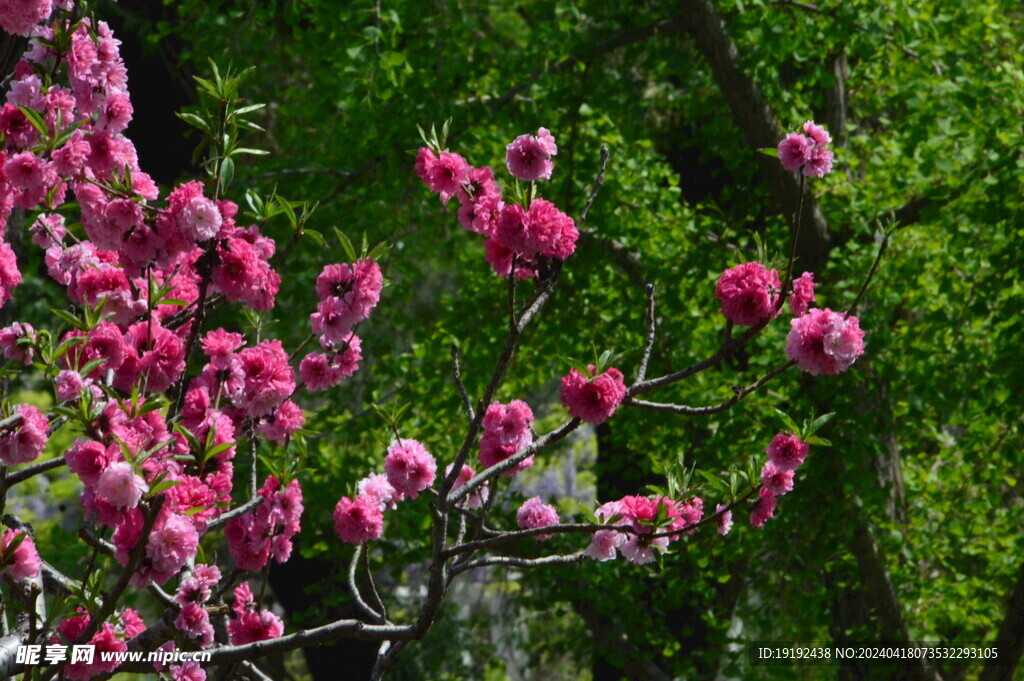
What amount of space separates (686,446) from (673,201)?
A: 1.31 m

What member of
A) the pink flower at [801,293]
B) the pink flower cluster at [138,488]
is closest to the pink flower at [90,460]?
the pink flower cluster at [138,488]

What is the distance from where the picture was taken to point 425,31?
6.03 m

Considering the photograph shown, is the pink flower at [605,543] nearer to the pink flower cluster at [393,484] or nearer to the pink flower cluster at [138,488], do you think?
the pink flower cluster at [393,484]

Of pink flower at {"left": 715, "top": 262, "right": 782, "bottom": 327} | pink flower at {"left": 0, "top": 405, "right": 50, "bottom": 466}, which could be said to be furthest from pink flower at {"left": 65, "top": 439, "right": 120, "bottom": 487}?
pink flower at {"left": 715, "top": 262, "right": 782, "bottom": 327}

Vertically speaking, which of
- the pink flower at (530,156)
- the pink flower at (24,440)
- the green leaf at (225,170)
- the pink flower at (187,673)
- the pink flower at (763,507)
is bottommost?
the pink flower at (187,673)

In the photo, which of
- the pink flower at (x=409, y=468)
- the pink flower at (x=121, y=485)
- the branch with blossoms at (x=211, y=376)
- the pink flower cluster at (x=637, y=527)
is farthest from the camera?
the pink flower at (x=409, y=468)

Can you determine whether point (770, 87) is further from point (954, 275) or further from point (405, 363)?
point (405, 363)

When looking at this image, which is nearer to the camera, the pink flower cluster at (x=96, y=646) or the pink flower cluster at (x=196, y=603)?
the pink flower cluster at (x=96, y=646)

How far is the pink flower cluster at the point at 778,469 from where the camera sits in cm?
273

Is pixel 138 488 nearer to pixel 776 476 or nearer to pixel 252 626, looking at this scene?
pixel 252 626

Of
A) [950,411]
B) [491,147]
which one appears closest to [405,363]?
[491,147]

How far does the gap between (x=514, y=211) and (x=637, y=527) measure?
81cm

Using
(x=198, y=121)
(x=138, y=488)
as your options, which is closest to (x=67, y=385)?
(x=138, y=488)

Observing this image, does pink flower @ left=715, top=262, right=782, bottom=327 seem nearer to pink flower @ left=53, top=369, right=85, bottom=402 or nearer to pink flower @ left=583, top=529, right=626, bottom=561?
pink flower @ left=583, top=529, right=626, bottom=561
